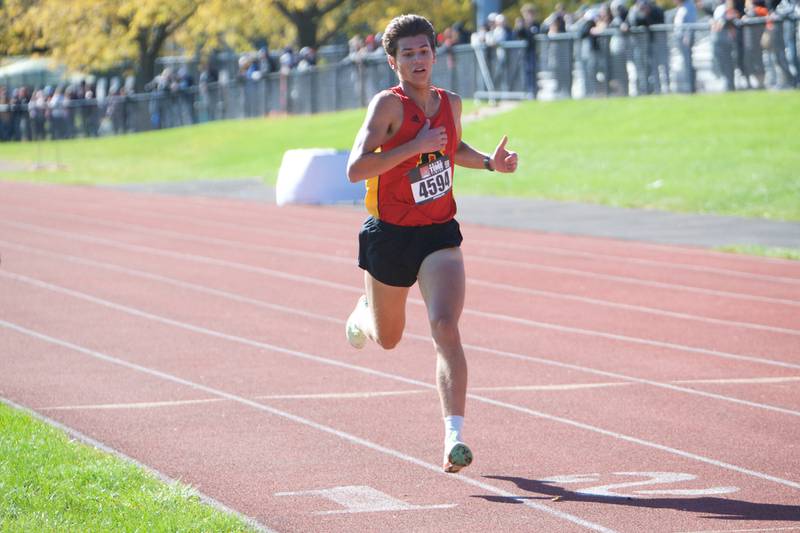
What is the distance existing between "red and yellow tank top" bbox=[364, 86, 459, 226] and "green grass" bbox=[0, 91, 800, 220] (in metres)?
14.0

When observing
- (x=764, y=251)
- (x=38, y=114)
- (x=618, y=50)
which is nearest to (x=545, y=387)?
(x=764, y=251)

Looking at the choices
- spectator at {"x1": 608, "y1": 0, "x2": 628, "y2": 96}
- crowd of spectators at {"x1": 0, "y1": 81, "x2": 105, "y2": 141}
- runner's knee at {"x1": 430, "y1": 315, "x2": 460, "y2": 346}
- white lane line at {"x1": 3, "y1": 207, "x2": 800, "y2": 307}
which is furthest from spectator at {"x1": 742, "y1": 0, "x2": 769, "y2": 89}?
crowd of spectators at {"x1": 0, "y1": 81, "x2": 105, "y2": 141}

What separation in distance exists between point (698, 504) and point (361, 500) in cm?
136

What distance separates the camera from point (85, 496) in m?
5.62

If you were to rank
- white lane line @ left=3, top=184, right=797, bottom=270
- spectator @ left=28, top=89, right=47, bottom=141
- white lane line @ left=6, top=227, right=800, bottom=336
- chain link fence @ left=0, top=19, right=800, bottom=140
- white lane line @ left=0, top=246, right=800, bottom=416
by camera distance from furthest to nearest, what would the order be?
1. spectator @ left=28, top=89, right=47, bottom=141
2. chain link fence @ left=0, top=19, right=800, bottom=140
3. white lane line @ left=3, top=184, right=797, bottom=270
4. white lane line @ left=6, top=227, right=800, bottom=336
5. white lane line @ left=0, top=246, right=800, bottom=416

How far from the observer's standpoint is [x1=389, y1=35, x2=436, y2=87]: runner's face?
6242mm

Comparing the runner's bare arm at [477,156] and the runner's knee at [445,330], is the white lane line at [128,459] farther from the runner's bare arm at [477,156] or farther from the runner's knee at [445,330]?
the runner's bare arm at [477,156]

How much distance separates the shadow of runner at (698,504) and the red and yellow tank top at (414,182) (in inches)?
50.5

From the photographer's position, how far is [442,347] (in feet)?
20.4

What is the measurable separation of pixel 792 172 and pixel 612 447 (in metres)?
15.8

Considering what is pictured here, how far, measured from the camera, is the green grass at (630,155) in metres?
21.8

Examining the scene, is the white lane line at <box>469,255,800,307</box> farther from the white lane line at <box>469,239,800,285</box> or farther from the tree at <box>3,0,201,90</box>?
the tree at <box>3,0,201,90</box>

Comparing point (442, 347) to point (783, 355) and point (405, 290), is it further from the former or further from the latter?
point (783, 355)

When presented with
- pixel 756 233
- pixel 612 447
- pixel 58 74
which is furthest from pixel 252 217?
pixel 58 74
